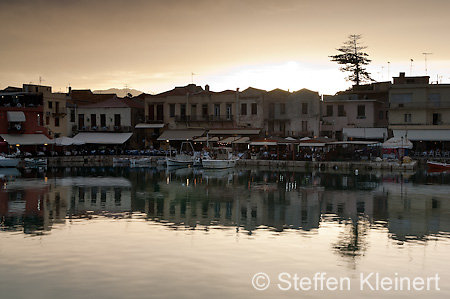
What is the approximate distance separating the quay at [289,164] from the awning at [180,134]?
371cm

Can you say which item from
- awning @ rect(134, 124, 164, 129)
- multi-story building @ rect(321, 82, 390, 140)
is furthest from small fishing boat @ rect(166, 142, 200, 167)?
multi-story building @ rect(321, 82, 390, 140)

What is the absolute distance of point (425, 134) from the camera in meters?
54.2

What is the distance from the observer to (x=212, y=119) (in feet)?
203

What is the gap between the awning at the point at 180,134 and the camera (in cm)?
6070

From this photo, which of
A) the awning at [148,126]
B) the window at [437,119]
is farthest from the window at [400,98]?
the awning at [148,126]

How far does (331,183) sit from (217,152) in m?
18.4

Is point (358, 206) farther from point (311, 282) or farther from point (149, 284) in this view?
point (149, 284)

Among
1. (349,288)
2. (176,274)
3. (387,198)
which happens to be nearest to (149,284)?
(176,274)

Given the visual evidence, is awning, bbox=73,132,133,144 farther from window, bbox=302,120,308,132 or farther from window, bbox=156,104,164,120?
window, bbox=302,120,308,132

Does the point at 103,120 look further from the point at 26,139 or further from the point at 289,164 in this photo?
the point at 289,164

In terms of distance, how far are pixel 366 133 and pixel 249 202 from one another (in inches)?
1304

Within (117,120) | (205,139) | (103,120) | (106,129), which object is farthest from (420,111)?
(103,120)

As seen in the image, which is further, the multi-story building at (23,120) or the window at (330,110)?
the window at (330,110)

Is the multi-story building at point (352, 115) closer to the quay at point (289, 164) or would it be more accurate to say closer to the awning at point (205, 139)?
the quay at point (289, 164)
